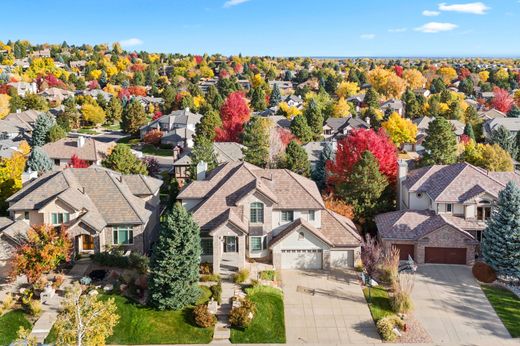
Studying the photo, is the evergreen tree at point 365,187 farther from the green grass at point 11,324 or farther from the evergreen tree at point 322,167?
the green grass at point 11,324

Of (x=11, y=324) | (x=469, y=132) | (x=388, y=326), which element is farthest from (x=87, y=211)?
(x=469, y=132)

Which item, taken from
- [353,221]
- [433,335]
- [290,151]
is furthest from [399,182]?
[433,335]

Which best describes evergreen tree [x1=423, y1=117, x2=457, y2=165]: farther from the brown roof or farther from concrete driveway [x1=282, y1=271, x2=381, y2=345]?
the brown roof

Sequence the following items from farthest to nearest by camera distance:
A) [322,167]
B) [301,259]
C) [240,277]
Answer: [322,167]
[301,259]
[240,277]

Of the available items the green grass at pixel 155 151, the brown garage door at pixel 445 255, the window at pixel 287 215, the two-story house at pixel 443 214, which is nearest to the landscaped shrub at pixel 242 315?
the window at pixel 287 215

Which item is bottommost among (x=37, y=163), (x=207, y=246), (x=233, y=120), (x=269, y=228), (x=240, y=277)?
(x=240, y=277)

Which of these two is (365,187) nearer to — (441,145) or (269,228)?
(269,228)

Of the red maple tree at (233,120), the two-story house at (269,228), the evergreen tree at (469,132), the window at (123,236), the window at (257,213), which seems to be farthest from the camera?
the evergreen tree at (469,132)

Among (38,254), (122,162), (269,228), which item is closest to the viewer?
(38,254)
